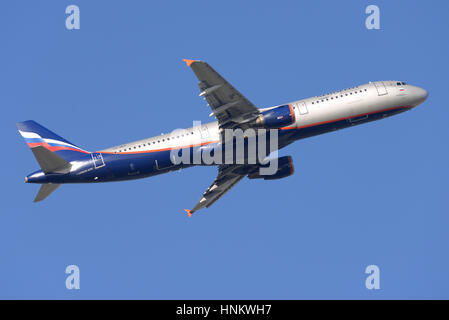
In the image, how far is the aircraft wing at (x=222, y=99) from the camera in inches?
2353

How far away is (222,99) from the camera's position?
63.2 m

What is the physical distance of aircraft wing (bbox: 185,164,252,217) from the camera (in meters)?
73.2

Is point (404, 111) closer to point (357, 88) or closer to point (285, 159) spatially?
point (357, 88)

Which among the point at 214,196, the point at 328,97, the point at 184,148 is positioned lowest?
the point at 214,196

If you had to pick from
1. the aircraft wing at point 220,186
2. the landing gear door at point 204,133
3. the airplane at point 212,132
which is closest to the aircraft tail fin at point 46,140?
the airplane at point 212,132

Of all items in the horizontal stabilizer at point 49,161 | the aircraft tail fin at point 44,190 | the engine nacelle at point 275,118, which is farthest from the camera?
the aircraft tail fin at point 44,190

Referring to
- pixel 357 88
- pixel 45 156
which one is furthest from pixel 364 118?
pixel 45 156

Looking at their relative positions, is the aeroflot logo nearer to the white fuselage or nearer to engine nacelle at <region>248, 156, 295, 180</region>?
the white fuselage

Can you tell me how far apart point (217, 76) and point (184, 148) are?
372 inches

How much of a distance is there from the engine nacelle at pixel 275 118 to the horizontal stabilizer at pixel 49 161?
1990 cm

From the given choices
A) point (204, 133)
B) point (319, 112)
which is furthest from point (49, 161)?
point (319, 112)

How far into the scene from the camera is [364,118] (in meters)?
67.9

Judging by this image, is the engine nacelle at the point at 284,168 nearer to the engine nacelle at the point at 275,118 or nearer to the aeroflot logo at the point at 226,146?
the aeroflot logo at the point at 226,146

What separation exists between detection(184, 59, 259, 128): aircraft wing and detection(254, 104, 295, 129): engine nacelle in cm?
82
